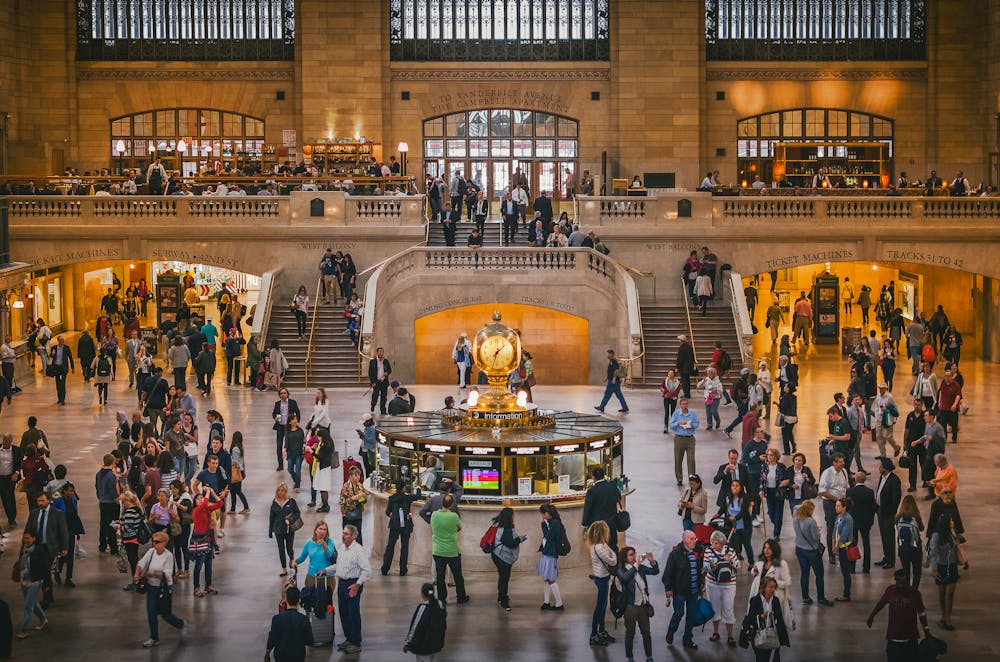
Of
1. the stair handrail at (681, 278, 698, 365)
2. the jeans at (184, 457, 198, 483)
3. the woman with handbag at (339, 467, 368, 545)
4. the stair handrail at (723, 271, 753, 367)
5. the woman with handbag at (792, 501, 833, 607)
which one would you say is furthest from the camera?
the stair handrail at (681, 278, 698, 365)

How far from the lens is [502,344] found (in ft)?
62.2

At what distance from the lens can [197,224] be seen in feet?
134

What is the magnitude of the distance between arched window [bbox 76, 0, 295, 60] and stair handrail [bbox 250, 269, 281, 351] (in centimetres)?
1277

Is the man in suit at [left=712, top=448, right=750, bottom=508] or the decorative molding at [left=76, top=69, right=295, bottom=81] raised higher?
the decorative molding at [left=76, top=69, right=295, bottom=81]

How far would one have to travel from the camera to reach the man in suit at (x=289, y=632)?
14.1 meters

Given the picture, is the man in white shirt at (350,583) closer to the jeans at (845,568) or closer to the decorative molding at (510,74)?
→ the jeans at (845,568)

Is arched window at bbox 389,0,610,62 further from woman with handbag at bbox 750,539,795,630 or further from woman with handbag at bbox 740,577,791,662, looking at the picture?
woman with handbag at bbox 740,577,791,662

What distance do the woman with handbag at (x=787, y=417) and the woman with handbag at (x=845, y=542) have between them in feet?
26.1

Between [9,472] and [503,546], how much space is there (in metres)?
7.26

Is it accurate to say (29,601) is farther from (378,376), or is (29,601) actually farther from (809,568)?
(378,376)

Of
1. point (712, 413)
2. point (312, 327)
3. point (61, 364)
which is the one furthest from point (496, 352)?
point (312, 327)

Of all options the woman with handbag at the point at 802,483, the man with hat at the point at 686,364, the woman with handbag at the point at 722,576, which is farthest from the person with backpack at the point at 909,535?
the man with hat at the point at 686,364

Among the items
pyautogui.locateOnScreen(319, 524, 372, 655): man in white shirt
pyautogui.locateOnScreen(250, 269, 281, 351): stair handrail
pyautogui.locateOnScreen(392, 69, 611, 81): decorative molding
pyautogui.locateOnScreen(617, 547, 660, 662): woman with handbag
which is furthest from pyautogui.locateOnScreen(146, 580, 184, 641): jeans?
pyautogui.locateOnScreen(392, 69, 611, 81): decorative molding

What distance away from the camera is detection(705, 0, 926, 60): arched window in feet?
163
